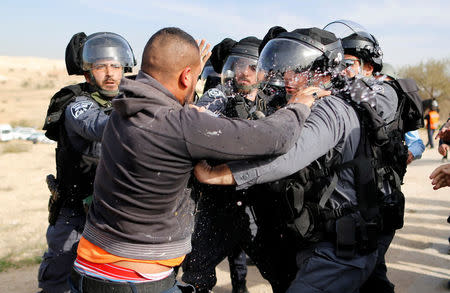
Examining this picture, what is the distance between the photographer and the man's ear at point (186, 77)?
1947mm

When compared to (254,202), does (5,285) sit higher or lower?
lower

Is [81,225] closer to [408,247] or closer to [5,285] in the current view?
[5,285]

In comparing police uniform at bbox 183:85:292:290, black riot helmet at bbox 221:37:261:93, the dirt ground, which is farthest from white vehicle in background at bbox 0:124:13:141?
police uniform at bbox 183:85:292:290

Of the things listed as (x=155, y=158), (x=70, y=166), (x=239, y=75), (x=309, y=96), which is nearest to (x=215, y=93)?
(x=239, y=75)

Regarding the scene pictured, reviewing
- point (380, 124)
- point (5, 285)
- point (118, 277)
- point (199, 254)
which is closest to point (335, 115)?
point (380, 124)

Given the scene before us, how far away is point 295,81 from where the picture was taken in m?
2.67

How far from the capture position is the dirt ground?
4.71 metres

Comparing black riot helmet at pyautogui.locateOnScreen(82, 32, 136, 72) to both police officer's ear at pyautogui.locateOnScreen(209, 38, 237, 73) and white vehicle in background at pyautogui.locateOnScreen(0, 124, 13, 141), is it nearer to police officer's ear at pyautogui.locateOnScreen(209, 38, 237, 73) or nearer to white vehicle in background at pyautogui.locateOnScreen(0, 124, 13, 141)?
police officer's ear at pyautogui.locateOnScreen(209, 38, 237, 73)

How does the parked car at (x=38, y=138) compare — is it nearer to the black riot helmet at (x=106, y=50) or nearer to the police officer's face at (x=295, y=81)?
the black riot helmet at (x=106, y=50)

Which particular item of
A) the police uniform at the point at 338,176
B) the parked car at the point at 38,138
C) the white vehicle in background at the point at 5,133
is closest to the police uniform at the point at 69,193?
the police uniform at the point at 338,176

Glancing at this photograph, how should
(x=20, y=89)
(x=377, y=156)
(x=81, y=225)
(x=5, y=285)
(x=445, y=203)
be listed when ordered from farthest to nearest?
1. (x=20, y=89)
2. (x=445, y=203)
3. (x=5, y=285)
4. (x=81, y=225)
5. (x=377, y=156)

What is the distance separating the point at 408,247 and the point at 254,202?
11.8ft

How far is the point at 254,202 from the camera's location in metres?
3.13

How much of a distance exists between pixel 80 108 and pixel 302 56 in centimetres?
173
